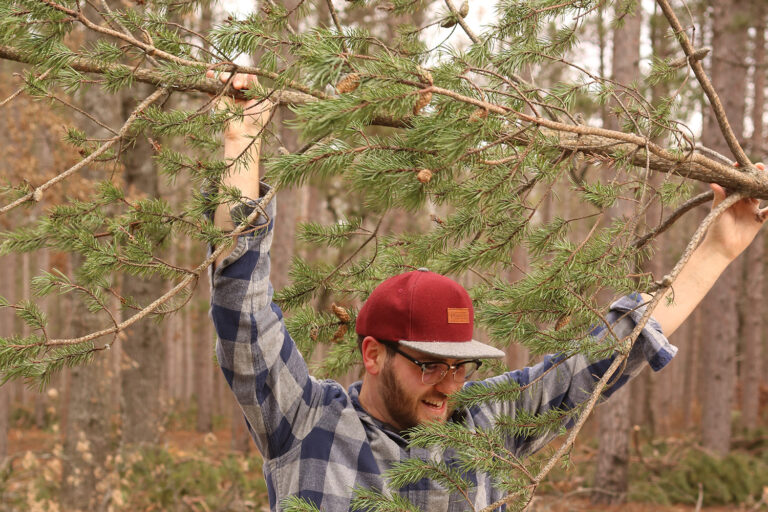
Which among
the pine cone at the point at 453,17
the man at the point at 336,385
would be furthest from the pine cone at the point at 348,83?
the pine cone at the point at 453,17

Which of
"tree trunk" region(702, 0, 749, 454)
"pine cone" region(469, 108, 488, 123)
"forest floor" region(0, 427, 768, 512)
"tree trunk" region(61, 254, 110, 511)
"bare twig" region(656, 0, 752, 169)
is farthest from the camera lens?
"tree trunk" region(702, 0, 749, 454)

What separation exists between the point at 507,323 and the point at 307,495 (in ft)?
2.60

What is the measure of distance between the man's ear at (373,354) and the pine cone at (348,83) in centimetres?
96

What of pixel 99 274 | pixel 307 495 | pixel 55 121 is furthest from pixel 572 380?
pixel 55 121

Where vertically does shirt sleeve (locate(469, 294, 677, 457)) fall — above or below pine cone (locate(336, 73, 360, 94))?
below

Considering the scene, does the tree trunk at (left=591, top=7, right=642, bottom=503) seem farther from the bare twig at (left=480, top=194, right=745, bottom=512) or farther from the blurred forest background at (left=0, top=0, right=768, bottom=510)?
the bare twig at (left=480, top=194, right=745, bottom=512)

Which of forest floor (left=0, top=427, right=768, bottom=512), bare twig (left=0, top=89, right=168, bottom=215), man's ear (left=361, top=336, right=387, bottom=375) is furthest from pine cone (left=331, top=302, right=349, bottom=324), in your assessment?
forest floor (left=0, top=427, right=768, bottom=512)

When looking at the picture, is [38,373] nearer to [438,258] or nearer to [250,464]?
[438,258]

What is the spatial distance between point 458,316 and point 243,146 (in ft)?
2.68

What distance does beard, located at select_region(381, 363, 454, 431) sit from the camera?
2064 millimetres

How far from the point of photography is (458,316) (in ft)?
6.86

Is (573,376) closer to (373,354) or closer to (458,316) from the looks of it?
(458,316)

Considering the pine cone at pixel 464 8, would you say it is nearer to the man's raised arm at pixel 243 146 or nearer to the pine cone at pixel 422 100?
the man's raised arm at pixel 243 146

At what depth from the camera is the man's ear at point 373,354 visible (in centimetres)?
212
